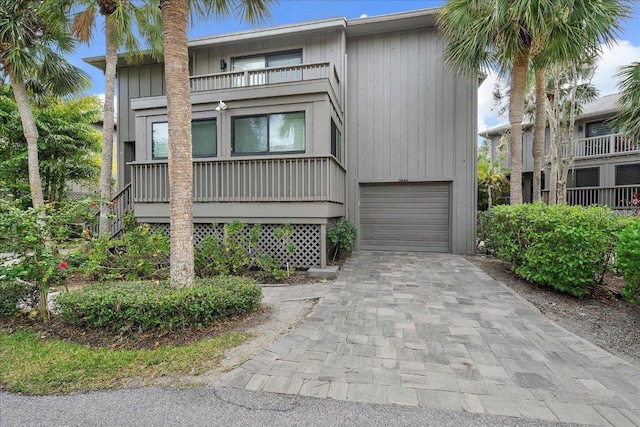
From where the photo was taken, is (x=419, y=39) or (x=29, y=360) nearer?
(x=29, y=360)

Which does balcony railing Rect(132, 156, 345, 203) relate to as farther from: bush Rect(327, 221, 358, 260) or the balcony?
the balcony

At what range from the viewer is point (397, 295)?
5008mm

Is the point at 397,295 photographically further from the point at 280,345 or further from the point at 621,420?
the point at 621,420

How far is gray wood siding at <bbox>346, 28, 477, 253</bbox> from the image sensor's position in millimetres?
8906

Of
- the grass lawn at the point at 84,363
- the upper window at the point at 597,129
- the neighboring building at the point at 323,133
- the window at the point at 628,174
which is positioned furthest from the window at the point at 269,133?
the upper window at the point at 597,129

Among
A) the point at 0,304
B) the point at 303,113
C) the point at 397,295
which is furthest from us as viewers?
the point at 303,113

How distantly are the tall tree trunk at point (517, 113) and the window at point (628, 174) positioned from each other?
1069 cm

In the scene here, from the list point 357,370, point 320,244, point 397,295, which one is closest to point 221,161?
point 320,244

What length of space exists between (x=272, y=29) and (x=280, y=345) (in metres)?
9.35

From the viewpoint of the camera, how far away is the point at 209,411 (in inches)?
85.4

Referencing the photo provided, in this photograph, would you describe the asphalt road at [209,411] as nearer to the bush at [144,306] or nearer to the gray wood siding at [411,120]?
the bush at [144,306]

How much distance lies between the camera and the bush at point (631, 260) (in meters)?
3.76

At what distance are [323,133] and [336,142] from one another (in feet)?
5.95

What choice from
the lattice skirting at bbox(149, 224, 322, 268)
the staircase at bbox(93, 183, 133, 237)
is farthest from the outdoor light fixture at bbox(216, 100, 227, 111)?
the staircase at bbox(93, 183, 133, 237)
